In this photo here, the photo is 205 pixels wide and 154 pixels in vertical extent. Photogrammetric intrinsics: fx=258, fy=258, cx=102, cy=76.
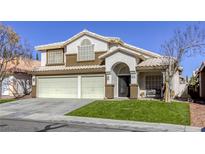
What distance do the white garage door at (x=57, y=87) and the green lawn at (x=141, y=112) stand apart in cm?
699

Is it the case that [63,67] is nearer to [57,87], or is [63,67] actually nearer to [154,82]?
[57,87]

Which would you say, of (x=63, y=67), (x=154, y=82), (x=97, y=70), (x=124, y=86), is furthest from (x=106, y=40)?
(x=154, y=82)

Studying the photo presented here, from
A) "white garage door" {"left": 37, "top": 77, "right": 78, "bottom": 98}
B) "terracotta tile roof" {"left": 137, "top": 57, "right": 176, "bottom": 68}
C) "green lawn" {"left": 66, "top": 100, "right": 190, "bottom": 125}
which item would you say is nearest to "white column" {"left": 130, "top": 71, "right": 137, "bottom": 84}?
"terracotta tile roof" {"left": 137, "top": 57, "right": 176, "bottom": 68}

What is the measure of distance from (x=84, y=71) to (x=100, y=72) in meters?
1.60

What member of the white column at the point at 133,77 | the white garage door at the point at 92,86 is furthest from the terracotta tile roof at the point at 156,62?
the white garage door at the point at 92,86

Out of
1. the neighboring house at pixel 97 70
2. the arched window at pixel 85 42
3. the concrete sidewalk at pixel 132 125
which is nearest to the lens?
the concrete sidewalk at pixel 132 125

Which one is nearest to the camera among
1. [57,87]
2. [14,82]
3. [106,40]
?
[106,40]

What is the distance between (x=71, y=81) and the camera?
24328mm

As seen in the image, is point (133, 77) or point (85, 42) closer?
point (133, 77)

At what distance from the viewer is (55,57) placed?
88.2 ft

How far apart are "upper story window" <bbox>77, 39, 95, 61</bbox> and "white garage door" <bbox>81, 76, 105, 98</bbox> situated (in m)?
2.12

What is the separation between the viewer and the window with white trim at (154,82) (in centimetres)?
2161

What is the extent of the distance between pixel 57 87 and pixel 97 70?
487 cm

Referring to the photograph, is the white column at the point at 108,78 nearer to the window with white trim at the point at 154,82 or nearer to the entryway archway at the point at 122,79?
the entryway archway at the point at 122,79
